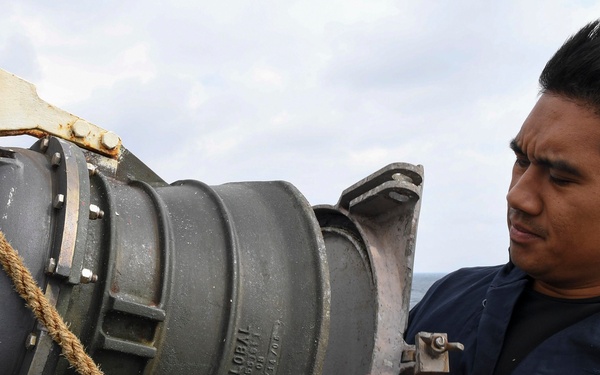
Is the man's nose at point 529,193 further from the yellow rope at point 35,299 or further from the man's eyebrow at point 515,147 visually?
the yellow rope at point 35,299

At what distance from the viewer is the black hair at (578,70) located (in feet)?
7.09

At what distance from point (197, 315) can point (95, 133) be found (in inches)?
27.9

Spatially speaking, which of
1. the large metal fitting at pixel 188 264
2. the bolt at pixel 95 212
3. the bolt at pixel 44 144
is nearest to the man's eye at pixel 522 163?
the large metal fitting at pixel 188 264

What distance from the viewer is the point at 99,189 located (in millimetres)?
1980

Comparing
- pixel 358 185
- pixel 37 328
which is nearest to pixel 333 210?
pixel 358 185

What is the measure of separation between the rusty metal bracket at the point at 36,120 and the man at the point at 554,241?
127 centimetres

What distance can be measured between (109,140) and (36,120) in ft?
0.78

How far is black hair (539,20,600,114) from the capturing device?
2160 mm

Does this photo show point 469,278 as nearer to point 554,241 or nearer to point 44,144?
point 554,241

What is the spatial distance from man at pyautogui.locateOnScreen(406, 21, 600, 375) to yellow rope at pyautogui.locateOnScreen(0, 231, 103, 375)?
1.26 m

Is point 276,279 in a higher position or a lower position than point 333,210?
lower

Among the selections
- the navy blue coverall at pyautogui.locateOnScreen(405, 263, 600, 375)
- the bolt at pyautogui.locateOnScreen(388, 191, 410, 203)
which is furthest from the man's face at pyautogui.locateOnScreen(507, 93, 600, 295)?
the bolt at pyautogui.locateOnScreen(388, 191, 410, 203)

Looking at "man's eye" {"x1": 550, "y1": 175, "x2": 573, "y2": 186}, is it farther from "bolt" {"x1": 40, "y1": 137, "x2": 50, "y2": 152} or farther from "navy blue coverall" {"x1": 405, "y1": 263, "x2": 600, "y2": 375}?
"bolt" {"x1": 40, "y1": 137, "x2": 50, "y2": 152}

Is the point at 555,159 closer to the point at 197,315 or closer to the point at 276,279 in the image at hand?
the point at 276,279
